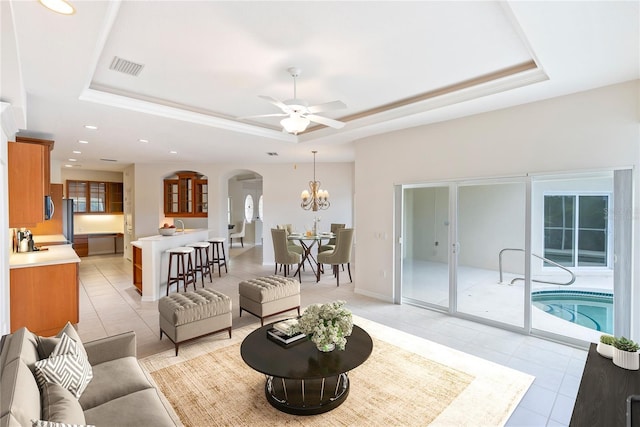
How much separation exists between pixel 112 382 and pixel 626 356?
3.25 m

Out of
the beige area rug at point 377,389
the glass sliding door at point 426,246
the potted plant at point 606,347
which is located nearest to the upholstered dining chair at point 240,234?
the glass sliding door at point 426,246

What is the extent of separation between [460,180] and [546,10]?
2.49 metres

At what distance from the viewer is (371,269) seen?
18.0 feet

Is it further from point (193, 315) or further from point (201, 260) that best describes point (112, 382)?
point (201, 260)

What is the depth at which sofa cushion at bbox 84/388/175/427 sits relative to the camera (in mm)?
1664

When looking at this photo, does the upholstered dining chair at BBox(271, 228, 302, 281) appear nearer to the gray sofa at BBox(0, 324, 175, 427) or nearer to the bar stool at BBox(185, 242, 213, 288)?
the bar stool at BBox(185, 242, 213, 288)

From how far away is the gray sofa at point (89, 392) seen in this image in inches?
51.3

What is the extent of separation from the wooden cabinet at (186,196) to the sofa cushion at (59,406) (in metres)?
7.93

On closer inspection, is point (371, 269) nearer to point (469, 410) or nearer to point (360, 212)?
point (360, 212)

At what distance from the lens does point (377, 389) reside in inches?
104

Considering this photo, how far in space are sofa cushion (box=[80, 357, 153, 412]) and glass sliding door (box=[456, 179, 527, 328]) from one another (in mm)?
4001

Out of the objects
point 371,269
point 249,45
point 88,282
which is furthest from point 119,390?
point 88,282

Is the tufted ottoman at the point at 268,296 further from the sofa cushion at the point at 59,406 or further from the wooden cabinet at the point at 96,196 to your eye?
the wooden cabinet at the point at 96,196

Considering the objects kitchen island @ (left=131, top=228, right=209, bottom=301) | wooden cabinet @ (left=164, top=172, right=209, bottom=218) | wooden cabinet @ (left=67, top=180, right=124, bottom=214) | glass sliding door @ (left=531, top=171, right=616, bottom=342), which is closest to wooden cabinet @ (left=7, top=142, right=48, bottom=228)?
kitchen island @ (left=131, top=228, right=209, bottom=301)
